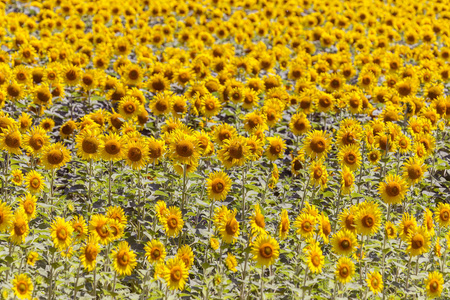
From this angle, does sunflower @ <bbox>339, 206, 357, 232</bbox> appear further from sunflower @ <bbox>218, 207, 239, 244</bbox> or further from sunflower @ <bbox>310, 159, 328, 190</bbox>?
sunflower @ <bbox>218, 207, 239, 244</bbox>

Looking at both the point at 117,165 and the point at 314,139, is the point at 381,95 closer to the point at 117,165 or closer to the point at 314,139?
the point at 314,139

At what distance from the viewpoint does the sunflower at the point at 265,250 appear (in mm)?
5547

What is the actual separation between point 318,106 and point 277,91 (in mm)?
707

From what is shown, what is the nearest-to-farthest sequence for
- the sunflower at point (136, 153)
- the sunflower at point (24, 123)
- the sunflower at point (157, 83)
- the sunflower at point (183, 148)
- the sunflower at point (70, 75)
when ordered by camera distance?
the sunflower at point (183, 148) → the sunflower at point (136, 153) → the sunflower at point (24, 123) → the sunflower at point (157, 83) → the sunflower at point (70, 75)

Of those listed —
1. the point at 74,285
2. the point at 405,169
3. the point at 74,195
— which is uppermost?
the point at 405,169

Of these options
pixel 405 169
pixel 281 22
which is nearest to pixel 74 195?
pixel 405 169

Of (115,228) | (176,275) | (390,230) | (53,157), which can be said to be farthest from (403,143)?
(53,157)

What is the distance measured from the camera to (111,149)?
6559 mm

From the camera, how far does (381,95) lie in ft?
31.1

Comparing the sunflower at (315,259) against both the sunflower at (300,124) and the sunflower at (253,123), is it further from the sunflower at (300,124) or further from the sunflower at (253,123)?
the sunflower at (300,124)

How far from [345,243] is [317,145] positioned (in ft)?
5.52

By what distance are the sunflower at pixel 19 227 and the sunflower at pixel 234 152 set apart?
2309mm

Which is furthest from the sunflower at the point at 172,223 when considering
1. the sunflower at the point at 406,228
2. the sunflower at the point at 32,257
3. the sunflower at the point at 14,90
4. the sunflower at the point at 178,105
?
the sunflower at the point at 14,90

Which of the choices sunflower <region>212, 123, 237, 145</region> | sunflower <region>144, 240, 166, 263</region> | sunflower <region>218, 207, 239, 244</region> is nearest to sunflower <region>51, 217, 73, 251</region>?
sunflower <region>144, 240, 166, 263</region>
